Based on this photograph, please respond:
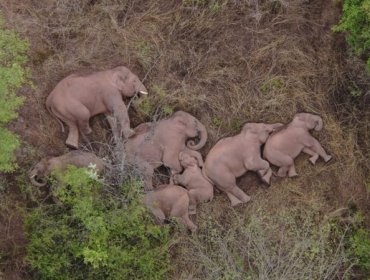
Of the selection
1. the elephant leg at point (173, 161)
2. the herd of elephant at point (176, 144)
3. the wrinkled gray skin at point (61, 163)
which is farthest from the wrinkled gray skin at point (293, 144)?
the wrinkled gray skin at point (61, 163)

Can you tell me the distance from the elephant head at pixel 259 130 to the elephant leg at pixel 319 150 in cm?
47

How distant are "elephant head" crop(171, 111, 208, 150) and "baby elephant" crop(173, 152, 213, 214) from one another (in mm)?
176

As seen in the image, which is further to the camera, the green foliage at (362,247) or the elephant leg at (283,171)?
the elephant leg at (283,171)

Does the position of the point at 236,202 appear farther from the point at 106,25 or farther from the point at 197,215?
the point at 106,25

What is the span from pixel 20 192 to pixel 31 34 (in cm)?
170

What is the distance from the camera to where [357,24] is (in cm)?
577

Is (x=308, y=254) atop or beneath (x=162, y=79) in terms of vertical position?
beneath

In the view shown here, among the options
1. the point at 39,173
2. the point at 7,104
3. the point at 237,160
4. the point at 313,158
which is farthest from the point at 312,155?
the point at 7,104

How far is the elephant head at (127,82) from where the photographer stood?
6.02m

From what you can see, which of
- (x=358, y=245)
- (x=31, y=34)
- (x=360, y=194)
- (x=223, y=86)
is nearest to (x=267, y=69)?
(x=223, y=86)

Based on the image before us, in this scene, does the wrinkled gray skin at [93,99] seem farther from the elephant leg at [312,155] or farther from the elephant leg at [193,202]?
the elephant leg at [312,155]

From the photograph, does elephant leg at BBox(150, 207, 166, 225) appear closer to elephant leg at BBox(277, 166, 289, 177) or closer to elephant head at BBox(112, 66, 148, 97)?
elephant head at BBox(112, 66, 148, 97)

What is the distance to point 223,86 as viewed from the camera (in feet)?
20.7

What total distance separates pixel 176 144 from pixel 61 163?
1.19 metres
